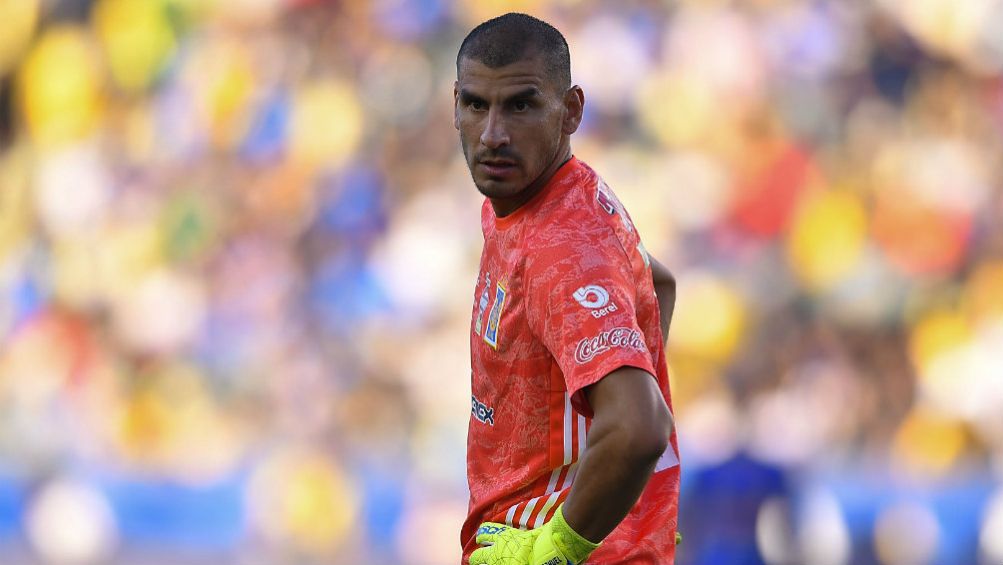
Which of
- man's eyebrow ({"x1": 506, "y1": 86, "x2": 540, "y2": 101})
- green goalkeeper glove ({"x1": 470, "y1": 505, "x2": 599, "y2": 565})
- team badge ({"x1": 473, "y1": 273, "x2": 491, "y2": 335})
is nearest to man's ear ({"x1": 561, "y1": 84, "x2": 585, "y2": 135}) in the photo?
man's eyebrow ({"x1": 506, "y1": 86, "x2": 540, "y2": 101})

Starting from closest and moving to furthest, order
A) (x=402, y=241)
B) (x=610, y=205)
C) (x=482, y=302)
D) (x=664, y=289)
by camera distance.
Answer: (x=610, y=205), (x=482, y=302), (x=664, y=289), (x=402, y=241)

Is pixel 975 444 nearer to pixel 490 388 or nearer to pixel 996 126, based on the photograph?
pixel 996 126

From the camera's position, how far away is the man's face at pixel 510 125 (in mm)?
2270

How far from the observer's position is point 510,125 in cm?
228

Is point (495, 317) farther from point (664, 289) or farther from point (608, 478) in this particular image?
point (664, 289)

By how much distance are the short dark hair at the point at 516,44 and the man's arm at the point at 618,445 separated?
62 centimetres

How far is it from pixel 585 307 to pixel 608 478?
0.25m

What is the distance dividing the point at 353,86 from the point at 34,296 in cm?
190

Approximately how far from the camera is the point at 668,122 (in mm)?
6879

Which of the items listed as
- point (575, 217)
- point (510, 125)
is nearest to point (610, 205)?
point (575, 217)

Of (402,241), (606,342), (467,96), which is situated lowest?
(606,342)

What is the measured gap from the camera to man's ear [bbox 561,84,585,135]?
7.86 ft

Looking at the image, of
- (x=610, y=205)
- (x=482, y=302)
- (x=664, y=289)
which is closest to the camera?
(x=610, y=205)

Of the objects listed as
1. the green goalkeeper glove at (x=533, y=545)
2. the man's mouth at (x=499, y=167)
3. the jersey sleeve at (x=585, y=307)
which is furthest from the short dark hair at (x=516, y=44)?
the green goalkeeper glove at (x=533, y=545)
